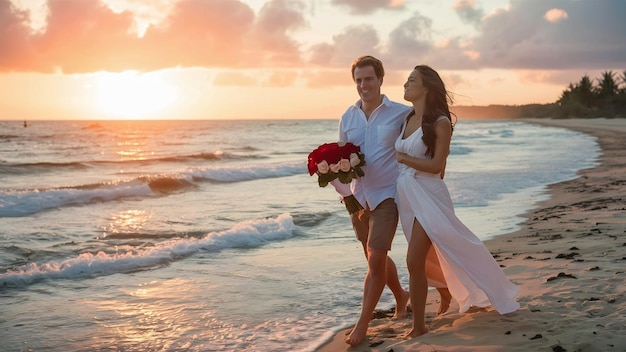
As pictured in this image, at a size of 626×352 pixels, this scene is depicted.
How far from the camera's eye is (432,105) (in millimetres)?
4824

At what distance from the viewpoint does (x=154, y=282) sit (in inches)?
303

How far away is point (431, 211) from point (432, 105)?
0.78 metres

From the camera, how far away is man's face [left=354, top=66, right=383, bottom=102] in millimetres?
5039

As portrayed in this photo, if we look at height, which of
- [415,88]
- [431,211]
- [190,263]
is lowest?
[190,263]

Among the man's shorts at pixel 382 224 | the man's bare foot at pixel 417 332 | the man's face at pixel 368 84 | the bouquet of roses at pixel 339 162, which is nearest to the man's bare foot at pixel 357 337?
the man's bare foot at pixel 417 332

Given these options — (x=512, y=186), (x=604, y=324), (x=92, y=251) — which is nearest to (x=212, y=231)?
(x=92, y=251)

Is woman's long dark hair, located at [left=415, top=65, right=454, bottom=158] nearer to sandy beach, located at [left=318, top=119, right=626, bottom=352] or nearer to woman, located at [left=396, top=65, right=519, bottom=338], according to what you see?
woman, located at [left=396, top=65, right=519, bottom=338]

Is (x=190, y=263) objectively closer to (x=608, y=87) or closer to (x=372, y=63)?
(x=372, y=63)

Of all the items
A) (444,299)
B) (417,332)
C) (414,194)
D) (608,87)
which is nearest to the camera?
(414,194)

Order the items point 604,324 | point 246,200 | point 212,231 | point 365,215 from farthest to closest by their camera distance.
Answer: point 246,200, point 212,231, point 365,215, point 604,324

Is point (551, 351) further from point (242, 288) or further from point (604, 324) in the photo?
point (242, 288)

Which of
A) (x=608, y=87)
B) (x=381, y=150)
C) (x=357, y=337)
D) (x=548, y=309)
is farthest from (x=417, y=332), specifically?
(x=608, y=87)

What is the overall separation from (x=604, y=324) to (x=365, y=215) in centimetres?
190

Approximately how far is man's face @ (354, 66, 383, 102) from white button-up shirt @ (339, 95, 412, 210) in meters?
0.10
